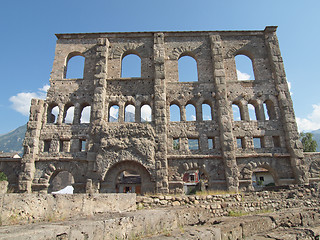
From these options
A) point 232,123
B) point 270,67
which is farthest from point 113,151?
point 270,67

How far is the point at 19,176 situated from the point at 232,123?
48.5 ft

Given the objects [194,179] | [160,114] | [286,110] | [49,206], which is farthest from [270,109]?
[194,179]

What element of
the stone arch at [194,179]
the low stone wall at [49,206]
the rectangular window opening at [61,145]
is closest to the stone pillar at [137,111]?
the stone arch at [194,179]

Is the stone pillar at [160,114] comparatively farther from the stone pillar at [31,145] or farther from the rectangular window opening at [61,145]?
the stone pillar at [31,145]

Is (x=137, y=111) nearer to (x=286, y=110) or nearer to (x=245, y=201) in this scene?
(x=245, y=201)

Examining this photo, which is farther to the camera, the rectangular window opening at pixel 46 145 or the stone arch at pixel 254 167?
the rectangular window opening at pixel 46 145

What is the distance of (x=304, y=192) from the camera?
10477mm

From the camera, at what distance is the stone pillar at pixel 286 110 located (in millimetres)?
13859

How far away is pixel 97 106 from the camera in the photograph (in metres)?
14.9

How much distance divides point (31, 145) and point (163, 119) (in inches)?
358

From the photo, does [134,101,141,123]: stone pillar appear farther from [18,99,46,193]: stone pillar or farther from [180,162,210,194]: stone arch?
[18,99,46,193]: stone pillar

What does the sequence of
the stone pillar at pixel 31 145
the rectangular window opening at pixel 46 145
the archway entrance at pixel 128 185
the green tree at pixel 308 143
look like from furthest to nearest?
the green tree at pixel 308 143 < the archway entrance at pixel 128 185 < the rectangular window opening at pixel 46 145 < the stone pillar at pixel 31 145

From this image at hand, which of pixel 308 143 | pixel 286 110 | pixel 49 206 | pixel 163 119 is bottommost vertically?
pixel 49 206

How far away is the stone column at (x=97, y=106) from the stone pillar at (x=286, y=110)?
1283 centimetres
